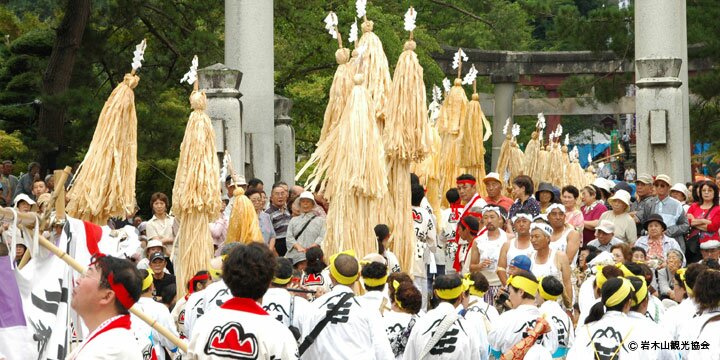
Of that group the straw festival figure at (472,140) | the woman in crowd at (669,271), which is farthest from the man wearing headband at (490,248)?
the straw festival figure at (472,140)

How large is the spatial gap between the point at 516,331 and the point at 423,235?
4054 mm

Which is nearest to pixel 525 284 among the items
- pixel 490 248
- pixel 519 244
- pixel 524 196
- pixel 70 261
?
pixel 519 244

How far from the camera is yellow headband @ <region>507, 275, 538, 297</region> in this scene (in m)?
9.17

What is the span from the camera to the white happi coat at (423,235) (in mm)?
12898

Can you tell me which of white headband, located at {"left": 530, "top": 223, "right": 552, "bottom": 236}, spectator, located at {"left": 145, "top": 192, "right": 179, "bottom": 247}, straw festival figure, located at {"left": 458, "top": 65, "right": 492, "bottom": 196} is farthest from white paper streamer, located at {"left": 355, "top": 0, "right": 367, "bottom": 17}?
straw festival figure, located at {"left": 458, "top": 65, "right": 492, "bottom": 196}

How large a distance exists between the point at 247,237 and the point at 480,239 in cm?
227

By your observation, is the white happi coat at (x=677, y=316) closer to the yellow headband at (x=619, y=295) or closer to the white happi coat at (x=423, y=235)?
the yellow headband at (x=619, y=295)

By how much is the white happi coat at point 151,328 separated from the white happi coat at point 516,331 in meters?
2.23

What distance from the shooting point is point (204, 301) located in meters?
9.85

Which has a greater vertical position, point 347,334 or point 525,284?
point 525,284

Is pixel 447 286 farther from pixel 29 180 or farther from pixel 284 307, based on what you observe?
pixel 29 180

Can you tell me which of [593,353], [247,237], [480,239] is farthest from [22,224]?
[480,239]

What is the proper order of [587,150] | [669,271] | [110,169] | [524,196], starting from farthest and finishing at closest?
[587,150] → [524,196] → [669,271] → [110,169]

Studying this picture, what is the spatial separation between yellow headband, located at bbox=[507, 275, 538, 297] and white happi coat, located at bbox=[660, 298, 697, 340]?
38.6 inches
